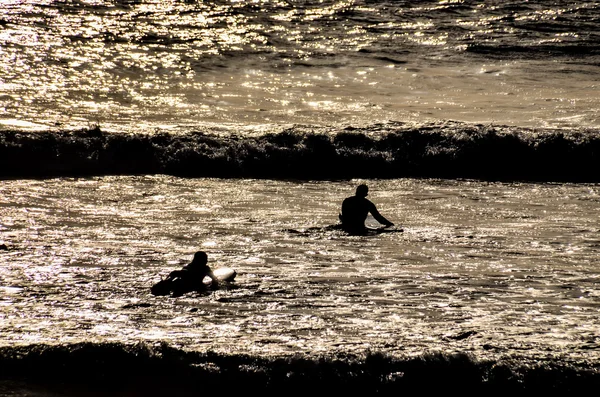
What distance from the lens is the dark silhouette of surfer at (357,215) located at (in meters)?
10.8

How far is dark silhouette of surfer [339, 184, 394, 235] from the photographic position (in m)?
10.8

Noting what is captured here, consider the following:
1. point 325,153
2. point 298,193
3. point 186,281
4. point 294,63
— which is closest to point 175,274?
point 186,281

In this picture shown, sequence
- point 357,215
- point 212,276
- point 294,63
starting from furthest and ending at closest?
point 294,63 → point 357,215 → point 212,276

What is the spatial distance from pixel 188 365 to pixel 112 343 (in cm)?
56

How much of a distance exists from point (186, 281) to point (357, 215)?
12.1 ft

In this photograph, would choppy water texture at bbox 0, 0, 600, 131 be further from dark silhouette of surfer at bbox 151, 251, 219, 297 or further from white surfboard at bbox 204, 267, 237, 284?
dark silhouette of surfer at bbox 151, 251, 219, 297

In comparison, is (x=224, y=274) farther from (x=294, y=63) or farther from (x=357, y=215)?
(x=294, y=63)

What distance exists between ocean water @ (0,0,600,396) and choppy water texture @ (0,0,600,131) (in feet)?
0.32

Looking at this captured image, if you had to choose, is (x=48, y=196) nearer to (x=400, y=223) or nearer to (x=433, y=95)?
(x=400, y=223)

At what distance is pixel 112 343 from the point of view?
19.8 feet

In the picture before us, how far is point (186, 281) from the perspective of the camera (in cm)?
759

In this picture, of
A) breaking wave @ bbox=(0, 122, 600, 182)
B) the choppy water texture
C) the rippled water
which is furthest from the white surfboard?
the choppy water texture

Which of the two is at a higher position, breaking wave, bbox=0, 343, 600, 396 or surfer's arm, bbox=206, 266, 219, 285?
surfer's arm, bbox=206, 266, 219, 285

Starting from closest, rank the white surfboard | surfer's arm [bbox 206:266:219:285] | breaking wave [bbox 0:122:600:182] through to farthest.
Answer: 1. surfer's arm [bbox 206:266:219:285]
2. the white surfboard
3. breaking wave [bbox 0:122:600:182]
